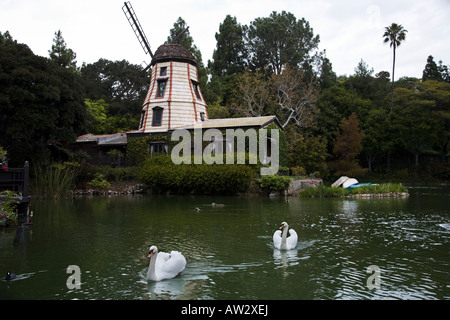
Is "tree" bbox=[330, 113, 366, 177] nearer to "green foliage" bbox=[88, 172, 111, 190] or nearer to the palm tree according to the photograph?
the palm tree

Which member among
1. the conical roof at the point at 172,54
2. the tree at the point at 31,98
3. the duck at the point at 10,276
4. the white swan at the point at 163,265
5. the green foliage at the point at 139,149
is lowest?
the duck at the point at 10,276

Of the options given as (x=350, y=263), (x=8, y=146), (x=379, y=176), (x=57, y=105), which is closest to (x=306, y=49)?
(x=379, y=176)

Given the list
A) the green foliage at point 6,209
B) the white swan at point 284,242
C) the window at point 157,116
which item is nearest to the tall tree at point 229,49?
the window at point 157,116

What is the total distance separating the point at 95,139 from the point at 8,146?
43.7 feet

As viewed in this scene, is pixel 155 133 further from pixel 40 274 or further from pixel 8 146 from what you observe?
pixel 40 274

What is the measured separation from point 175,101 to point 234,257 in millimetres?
28185

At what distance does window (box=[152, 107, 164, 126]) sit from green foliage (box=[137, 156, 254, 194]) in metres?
5.72

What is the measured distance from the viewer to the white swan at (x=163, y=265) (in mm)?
7160

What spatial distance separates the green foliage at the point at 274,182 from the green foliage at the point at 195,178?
92 cm

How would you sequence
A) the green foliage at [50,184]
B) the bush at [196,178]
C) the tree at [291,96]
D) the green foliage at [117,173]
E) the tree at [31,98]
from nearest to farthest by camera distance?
the tree at [31,98]
the green foliage at [50,184]
the bush at [196,178]
the green foliage at [117,173]
the tree at [291,96]

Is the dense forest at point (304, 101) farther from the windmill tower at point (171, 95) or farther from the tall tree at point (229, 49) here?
the windmill tower at point (171, 95)

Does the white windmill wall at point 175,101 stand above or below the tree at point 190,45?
below

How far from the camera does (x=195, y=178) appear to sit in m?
28.2

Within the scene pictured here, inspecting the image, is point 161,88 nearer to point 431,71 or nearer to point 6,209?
point 6,209
